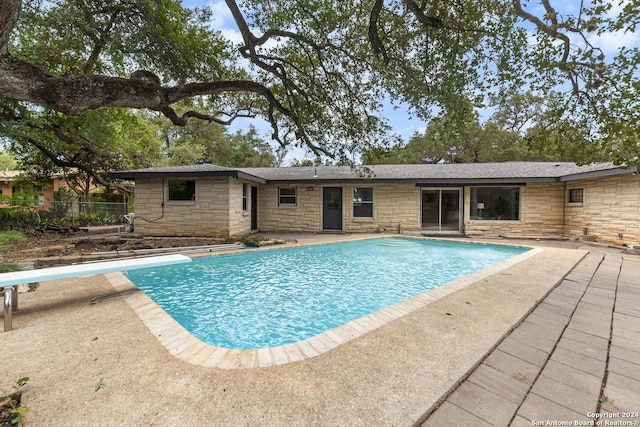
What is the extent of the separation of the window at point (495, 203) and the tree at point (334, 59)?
658 cm

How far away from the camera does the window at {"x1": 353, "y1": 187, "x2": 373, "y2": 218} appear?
12562mm

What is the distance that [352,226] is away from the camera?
12594 millimetres

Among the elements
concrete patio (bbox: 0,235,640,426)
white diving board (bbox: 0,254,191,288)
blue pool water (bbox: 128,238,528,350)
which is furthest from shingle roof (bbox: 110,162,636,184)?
concrete patio (bbox: 0,235,640,426)

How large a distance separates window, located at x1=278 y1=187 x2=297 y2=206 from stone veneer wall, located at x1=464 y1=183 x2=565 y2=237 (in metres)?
9.06

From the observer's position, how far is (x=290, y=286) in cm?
539

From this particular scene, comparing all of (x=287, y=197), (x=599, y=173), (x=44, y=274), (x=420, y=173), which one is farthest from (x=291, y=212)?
(x=599, y=173)

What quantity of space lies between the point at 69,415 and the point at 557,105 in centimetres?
739

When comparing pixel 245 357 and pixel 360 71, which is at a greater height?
pixel 360 71

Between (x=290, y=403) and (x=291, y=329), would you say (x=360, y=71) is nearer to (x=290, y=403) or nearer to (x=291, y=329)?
(x=291, y=329)

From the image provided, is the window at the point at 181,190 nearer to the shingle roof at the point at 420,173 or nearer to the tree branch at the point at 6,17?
the shingle roof at the point at 420,173

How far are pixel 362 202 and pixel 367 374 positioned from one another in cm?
1083

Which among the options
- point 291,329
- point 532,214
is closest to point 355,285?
point 291,329

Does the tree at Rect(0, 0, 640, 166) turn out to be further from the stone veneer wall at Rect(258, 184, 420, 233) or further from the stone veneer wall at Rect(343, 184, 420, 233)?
the stone veneer wall at Rect(343, 184, 420, 233)

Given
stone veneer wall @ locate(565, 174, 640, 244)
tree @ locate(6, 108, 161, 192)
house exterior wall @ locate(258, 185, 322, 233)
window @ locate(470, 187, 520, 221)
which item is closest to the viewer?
stone veneer wall @ locate(565, 174, 640, 244)
